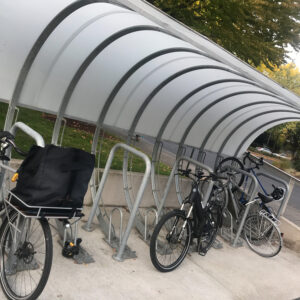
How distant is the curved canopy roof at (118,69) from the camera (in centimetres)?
304

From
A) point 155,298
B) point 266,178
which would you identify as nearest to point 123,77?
point 155,298

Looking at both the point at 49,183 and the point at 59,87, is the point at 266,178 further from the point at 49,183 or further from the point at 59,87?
the point at 49,183

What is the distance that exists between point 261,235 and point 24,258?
4.00 metres

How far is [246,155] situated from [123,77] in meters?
3.39

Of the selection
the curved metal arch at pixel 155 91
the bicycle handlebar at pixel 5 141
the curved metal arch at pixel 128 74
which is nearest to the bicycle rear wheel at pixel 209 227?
the curved metal arch at pixel 155 91

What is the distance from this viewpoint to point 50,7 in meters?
3.05

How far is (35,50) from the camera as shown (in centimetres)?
331

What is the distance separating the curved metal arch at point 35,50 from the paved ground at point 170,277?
157 cm

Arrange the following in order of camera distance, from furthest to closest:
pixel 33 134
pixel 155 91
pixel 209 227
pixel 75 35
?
pixel 155 91 → pixel 209 227 → pixel 75 35 → pixel 33 134

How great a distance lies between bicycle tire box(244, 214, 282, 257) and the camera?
5.29 metres

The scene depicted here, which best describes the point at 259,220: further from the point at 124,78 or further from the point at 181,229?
the point at 124,78

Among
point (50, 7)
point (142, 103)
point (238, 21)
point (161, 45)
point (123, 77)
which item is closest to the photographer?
point (50, 7)

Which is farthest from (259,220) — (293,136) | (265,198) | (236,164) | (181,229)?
(293,136)

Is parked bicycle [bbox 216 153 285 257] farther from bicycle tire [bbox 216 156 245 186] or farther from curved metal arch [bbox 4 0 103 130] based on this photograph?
curved metal arch [bbox 4 0 103 130]
